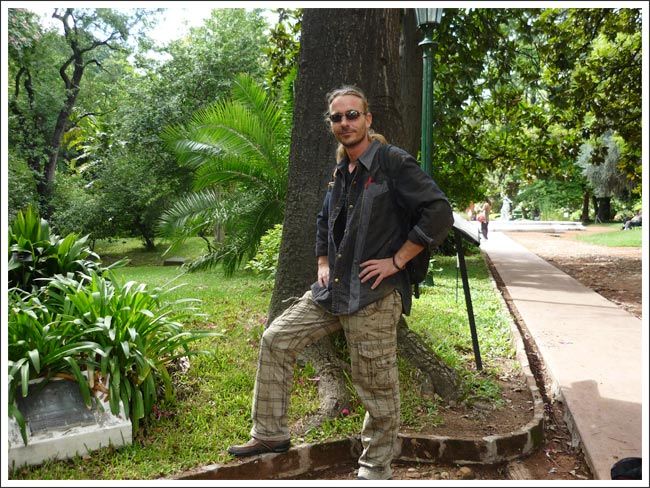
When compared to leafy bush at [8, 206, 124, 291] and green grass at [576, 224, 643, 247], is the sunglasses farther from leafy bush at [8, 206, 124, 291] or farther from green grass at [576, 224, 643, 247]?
green grass at [576, 224, 643, 247]

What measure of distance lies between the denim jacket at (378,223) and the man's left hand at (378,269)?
1.6 inches

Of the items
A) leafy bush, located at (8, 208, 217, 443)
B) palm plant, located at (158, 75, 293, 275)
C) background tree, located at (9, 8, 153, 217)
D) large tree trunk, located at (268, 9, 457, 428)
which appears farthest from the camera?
background tree, located at (9, 8, 153, 217)

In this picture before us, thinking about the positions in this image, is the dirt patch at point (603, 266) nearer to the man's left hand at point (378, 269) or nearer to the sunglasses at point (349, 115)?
the man's left hand at point (378, 269)

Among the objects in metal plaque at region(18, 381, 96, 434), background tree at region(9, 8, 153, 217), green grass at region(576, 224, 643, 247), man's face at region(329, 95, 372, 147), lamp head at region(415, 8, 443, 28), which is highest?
background tree at region(9, 8, 153, 217)

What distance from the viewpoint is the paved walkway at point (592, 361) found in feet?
12.1

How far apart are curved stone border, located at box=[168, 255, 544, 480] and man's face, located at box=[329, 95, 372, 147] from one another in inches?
71.9

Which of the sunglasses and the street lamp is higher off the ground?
the street lamp

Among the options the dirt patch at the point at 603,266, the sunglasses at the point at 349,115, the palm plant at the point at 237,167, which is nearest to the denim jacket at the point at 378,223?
the sunglasses at the point at 349,115

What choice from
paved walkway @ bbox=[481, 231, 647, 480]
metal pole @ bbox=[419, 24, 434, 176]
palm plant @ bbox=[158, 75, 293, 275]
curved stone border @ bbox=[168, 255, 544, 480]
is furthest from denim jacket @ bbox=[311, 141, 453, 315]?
palm plant @ bbox=[158, 75, 293, 275]

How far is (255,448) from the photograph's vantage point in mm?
3283

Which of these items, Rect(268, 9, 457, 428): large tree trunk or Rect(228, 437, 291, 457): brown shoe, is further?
Rect(268, 9, 457, 428): large tree trunk

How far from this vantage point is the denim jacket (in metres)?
2.82

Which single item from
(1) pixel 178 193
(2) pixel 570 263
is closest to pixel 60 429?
(2) pixel 570 263

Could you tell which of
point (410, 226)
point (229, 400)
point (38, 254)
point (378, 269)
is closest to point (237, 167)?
point (38, 254)
